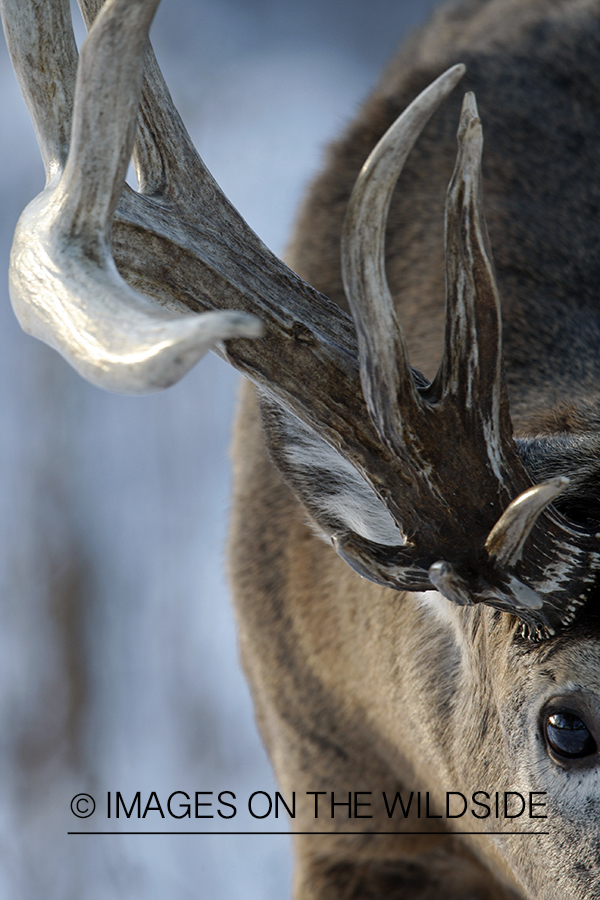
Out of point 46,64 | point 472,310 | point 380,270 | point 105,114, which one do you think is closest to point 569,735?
point 472,310

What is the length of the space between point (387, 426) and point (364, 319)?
0.22 metres

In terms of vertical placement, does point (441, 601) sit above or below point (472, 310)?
below

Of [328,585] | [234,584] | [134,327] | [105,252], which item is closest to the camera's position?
[134,327]

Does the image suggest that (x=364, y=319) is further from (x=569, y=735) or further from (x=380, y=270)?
(x=569, y=735)

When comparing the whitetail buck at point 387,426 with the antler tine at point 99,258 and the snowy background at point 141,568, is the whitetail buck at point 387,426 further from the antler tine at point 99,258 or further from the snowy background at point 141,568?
the snowy background at point 141,568

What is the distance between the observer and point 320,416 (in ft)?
6.50

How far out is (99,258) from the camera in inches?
66.9

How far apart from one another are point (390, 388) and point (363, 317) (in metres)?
0.15

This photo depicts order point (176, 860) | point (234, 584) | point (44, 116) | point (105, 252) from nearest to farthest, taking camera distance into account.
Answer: point (105, 252) < point (44, 116) < point (234, 584) < point (176, 860)

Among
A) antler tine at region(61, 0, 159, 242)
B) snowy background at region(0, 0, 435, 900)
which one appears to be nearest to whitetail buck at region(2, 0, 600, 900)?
antler tine at region(61, 0, 159, 242)

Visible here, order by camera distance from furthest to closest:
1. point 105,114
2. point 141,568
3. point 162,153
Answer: point 141,568 → point 162,153 → point 105,114

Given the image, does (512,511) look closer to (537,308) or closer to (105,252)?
(105,252)

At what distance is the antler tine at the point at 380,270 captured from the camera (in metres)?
1.73

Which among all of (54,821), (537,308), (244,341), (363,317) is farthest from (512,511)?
(54,821)
